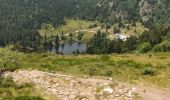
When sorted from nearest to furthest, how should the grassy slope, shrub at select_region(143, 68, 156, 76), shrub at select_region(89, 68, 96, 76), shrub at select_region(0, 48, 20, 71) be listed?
shrub at select_region(0, 48, 20, 71), the grassy slope, shrub at select_region(143, 68, 156, 76), shrub at select_region(89, 68, 96, 76)

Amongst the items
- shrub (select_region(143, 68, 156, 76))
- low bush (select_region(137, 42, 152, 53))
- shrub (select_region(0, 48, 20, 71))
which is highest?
shrub (select_region(0, 48, 20, 71))

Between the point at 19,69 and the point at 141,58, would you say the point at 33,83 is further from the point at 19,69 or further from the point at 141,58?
the point at 141,58

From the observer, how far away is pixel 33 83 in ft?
139

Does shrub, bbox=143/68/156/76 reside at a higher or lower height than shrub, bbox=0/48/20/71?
lower

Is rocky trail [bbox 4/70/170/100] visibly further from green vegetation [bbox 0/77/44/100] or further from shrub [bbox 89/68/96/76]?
shrub [bbox 89/68/96/76]

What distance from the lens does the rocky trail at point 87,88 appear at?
129 ft

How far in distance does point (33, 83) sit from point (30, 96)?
13.0 feet

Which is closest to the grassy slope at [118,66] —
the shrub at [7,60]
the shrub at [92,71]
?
the shrub at [92,71]

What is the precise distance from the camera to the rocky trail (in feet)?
129

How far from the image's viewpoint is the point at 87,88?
4081cm

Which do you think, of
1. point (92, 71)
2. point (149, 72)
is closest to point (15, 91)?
point (92, 71)

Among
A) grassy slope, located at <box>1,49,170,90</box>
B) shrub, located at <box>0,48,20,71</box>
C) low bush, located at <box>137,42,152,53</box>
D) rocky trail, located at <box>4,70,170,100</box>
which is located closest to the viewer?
rocky trail, located at <box>4,70,170,100</box>

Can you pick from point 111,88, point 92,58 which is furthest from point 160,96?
point 92,58

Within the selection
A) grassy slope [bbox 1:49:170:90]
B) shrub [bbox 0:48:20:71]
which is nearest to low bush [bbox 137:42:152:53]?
grassy slope [bbox 1:49:170:90]
